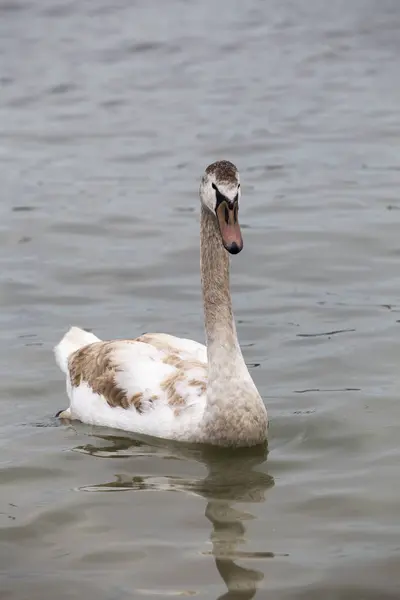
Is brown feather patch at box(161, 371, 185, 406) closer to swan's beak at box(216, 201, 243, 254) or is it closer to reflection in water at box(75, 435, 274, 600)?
reflection in water at box(75, 435, 274, 600)

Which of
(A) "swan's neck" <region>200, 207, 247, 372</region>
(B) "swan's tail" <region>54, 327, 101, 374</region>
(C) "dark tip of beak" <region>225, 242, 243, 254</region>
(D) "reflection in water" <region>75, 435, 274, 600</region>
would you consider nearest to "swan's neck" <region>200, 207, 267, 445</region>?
(A) "swan's neck" <region>200, 207, 247, 372</region>

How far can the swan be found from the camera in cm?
864

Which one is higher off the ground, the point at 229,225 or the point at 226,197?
the point at 226,197

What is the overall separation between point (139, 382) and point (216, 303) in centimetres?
79

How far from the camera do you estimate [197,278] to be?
12.6m

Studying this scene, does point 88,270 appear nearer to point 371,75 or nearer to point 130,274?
point 130,274

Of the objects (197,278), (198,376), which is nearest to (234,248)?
(198,376)

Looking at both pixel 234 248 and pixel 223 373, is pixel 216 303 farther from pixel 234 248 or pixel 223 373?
pixel 234 248

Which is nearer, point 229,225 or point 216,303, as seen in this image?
point 229,225

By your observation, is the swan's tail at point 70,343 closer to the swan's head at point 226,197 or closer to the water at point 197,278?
the water at point 197,278

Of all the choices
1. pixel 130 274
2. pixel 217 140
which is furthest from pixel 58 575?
pixel 217 140

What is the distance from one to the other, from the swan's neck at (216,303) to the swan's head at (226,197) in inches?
13.7

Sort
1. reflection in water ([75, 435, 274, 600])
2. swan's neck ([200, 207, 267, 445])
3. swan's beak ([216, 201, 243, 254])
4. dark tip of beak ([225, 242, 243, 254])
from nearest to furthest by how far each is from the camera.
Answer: reflection in water ([75, 435, 274, 600])
dark tip of beak ([225, 242, 243, 254])
swan's beak ([216, 201, 243, 254])
swan's neck ([200, 207, 267, 445])

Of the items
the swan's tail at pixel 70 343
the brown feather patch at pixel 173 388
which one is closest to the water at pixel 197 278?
the swan's tail at pixel 70 343
